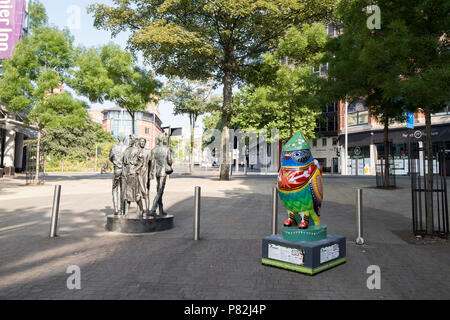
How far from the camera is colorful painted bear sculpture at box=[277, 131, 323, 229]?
4.52 meters

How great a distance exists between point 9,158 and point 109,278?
30.1m

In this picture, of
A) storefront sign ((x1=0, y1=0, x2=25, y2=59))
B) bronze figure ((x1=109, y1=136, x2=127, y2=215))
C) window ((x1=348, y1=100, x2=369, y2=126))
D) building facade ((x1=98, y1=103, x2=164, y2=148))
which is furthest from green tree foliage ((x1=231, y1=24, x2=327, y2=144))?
building facade ((x1=98, y1=103, x2=164, y2=148))

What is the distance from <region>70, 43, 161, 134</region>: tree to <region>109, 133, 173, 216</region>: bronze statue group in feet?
43.8

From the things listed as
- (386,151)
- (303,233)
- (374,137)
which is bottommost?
(303,233)

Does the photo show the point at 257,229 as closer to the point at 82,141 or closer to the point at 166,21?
the point at 166,21

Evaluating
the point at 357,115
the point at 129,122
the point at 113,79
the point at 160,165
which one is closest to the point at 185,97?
the point at 113,79

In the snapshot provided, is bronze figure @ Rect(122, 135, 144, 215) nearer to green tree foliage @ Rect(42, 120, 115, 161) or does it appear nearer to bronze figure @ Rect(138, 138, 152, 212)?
bronze figure @ Rect(138, 138, 152, 212)

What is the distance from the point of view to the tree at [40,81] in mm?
18391

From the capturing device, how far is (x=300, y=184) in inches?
177

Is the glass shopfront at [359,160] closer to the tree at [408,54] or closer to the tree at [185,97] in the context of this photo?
the tree at [185,97]

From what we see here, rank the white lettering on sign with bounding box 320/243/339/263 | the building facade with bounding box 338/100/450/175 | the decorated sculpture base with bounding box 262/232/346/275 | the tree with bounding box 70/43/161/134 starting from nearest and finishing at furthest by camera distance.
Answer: the decorated sculpture base with bounding box 262/232/346/275
the white lettering on sign with bounding box 320/243/339/263
the tree with bounding box 70/43/161/134
the building facade with bounding box 338/100/450/175

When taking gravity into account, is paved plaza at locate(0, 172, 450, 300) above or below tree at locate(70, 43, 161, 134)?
below

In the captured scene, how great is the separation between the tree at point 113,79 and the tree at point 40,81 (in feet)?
3.81

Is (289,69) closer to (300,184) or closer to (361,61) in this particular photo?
(361,61)
